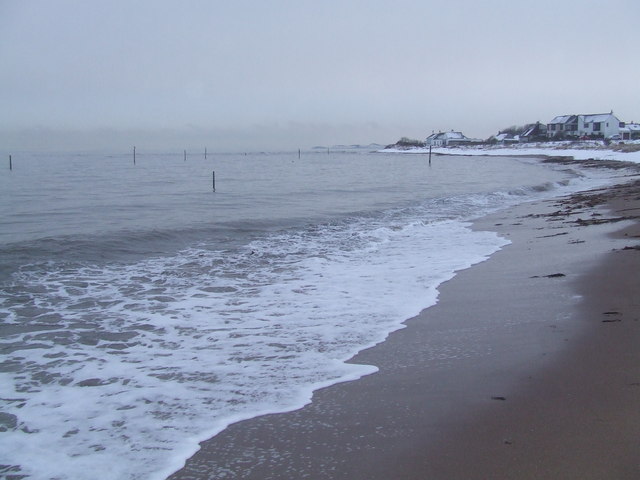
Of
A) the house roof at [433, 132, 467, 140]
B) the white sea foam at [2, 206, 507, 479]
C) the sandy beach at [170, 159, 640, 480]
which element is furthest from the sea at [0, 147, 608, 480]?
the house roof at [433, 132, 467, 140]

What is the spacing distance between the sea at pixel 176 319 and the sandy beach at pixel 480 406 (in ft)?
1.06

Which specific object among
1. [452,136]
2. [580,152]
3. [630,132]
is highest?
[452,136]

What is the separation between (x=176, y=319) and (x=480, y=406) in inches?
171

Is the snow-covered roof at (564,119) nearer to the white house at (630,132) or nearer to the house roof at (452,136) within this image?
the white house at (630,132)

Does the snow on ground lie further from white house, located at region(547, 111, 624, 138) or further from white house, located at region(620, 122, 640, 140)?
white house, located at region(620, 122, 640, 140)

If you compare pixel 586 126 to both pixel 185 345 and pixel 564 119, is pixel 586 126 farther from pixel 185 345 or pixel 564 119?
pixel 185 345

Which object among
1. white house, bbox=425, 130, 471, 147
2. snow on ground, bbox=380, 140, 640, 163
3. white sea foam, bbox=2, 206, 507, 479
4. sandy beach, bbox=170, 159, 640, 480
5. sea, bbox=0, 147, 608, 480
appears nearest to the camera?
sandy beach, bbox=170, 159, 640, 480

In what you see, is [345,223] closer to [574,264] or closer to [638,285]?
[574,264]

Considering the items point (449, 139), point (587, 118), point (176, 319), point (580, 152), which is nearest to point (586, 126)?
point (587, 118)

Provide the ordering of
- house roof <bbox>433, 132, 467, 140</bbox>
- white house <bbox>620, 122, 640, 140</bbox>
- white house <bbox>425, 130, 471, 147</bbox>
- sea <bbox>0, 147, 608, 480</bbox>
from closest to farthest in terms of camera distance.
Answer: sea <bbox>0, 147, 608, 480</bbox> → white house <bbox>620, 122, 640, 140</bbox> → white house <bbox>425, 130, 471, 147</bbox> → house roof <bbox>433, 132, 467, 140</bbox>

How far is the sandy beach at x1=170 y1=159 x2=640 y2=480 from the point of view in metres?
3.25

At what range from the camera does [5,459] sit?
3.61 m

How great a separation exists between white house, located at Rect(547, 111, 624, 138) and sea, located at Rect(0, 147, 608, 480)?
10728cm

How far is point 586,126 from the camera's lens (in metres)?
113
